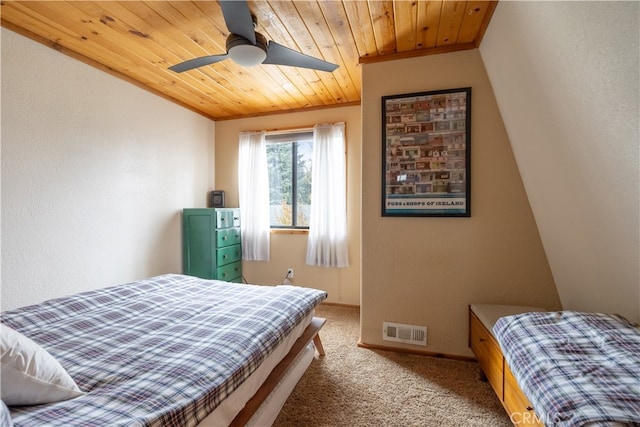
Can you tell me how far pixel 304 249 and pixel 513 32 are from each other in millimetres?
2751

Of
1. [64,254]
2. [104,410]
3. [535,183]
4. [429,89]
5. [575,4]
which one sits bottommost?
[104,410]

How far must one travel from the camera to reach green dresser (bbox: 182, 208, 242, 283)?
3.16 meters

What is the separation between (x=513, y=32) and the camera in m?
1.52

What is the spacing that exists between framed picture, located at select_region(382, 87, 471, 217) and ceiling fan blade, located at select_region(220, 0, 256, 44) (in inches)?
44.4

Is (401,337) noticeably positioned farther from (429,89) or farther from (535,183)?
(429,89)

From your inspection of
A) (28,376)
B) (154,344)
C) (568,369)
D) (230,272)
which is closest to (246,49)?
(154,344)

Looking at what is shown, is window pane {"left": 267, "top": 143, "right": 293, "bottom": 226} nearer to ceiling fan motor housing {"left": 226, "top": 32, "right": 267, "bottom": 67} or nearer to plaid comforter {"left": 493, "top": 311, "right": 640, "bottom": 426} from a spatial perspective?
ceiling fan motor housing {"left": 226, "top": 32, "right": 267, "bottom": 67}

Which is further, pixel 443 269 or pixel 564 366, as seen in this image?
pixel 443 269

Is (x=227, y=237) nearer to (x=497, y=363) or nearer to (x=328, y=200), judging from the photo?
(x=328, y=200)

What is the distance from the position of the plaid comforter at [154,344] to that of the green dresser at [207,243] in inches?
45.7

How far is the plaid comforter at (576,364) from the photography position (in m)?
0.83

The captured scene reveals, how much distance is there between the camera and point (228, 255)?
3.37 metres

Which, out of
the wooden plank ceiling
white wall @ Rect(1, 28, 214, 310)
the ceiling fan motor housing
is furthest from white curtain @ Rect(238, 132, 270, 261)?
the ceiling fan motor housing

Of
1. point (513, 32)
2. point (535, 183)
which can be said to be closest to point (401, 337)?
point (535, 183)
